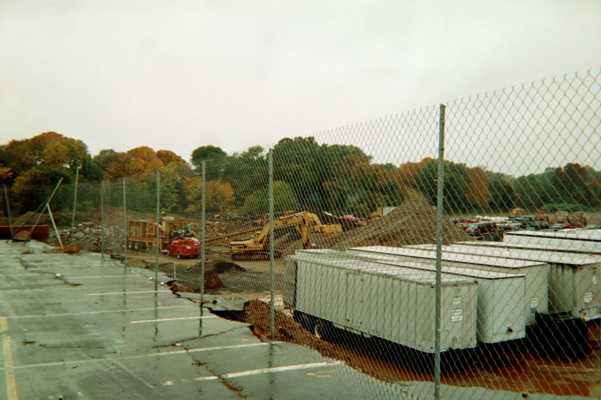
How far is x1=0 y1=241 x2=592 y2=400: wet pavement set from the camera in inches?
A: 226

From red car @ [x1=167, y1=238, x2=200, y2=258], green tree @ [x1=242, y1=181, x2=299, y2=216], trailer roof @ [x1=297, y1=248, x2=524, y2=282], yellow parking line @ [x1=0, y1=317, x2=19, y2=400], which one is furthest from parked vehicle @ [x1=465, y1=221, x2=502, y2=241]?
red car @ [x1=167, y1=238, x2=200, y2=258]

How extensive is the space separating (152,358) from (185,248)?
19.5 m

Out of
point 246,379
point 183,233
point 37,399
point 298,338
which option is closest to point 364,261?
point 298,338

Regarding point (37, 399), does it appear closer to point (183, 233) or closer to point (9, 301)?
point (9, 301)

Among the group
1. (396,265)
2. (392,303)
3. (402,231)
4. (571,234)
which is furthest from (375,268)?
(402,231)

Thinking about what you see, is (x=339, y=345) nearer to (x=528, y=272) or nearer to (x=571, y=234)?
(x=528, y=272)

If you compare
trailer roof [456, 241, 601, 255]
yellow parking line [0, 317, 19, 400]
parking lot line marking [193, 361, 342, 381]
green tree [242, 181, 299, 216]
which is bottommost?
yellow parking line [0, 317, 19, 400]

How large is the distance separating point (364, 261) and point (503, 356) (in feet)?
10.5

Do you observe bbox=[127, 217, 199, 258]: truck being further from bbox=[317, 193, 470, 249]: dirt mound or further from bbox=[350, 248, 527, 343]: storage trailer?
bbox=[350, 248, 527, 343]: storage trailer

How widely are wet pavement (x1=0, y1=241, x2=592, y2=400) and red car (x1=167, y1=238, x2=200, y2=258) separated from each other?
1420 centimetres

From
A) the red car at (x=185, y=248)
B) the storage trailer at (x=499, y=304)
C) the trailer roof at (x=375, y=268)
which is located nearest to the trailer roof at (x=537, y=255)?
the storage trailer at (x=499, y=304)

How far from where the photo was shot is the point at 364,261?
423 inches

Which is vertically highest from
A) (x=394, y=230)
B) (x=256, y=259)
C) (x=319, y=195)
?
(x=319, y=195)

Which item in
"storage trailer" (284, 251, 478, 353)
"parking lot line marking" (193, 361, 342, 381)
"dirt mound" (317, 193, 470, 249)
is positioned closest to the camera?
"parking lot line marking" (193, 361, 342, 381)
